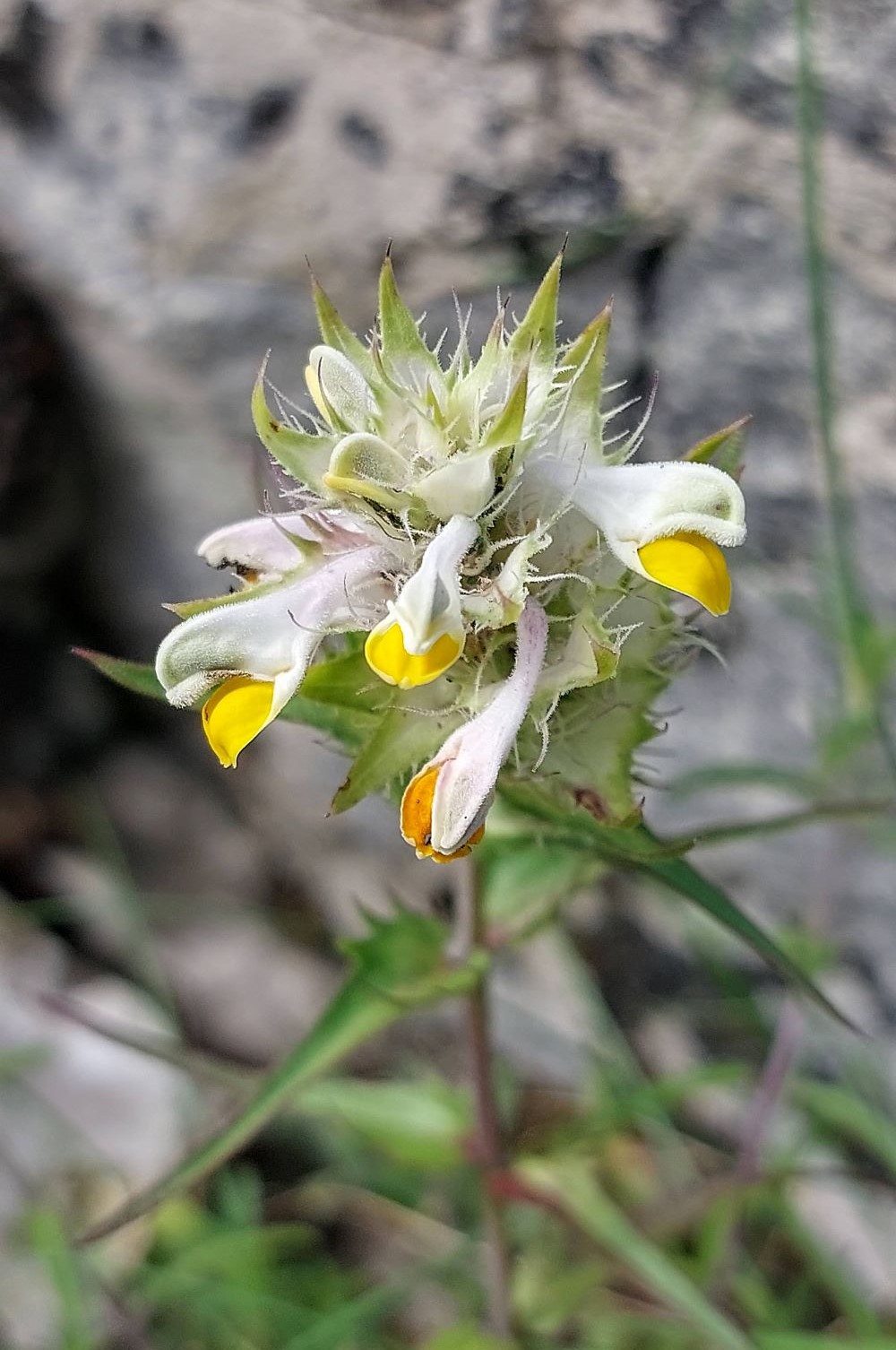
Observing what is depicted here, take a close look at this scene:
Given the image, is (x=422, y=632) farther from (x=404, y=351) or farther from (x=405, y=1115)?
(x=405, y=1115)

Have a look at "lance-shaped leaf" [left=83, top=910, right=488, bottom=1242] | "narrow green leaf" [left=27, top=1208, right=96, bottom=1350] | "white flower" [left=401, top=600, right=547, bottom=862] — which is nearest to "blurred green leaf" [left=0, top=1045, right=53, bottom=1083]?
"narrow green leaf" [left=27, top=1208, right=96, bottom=1350]

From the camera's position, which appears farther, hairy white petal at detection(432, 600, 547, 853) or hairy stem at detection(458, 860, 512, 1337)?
hairy stem at detection(458, 860, 512, 1337)

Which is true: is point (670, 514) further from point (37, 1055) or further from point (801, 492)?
point (37, 1055)

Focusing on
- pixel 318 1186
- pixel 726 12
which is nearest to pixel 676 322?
pixel 726 12

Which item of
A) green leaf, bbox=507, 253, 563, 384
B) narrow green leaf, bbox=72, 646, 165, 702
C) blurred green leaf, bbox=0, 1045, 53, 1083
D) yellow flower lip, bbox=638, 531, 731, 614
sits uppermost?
green leaf, bbox=507, 253, 563, 384

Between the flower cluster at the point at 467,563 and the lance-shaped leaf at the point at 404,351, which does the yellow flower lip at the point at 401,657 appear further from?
the lance-shaped leaf at the point at 404,351

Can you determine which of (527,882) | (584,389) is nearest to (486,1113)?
(527,882)

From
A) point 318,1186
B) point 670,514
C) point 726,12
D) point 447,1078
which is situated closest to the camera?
point 670,514

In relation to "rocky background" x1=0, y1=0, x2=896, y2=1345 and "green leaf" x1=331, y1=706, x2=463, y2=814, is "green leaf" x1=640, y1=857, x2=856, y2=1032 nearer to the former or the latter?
"green leaf" x1=331, y1=706, x2=463, y2=814
